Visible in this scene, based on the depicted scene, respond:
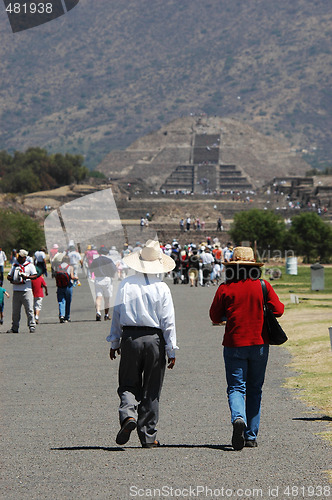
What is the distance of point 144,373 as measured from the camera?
8180 millimetres

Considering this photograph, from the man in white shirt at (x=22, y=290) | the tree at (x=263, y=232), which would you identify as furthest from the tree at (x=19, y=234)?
the man in white shirt at (x=22, y=290)

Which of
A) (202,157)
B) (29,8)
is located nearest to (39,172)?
(202,157)

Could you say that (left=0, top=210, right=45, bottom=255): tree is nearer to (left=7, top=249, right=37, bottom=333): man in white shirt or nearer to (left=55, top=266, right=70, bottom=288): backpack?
(left=55, top=266, right=70, bottom=288): backpack

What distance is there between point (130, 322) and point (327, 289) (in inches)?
903

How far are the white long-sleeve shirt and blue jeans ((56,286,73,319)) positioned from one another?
10.7m

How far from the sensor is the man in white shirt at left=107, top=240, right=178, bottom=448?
26.6 feet

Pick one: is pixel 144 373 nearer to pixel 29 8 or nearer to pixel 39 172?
pixel 29 8

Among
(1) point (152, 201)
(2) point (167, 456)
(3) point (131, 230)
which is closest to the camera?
(2) point (167, 456)

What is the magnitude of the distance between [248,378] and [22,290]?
1002cm

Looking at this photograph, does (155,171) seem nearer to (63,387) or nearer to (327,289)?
(327,289)

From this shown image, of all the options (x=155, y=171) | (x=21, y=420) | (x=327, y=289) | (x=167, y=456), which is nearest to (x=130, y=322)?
(x=167, y=456)

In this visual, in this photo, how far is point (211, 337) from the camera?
1650 centimetres

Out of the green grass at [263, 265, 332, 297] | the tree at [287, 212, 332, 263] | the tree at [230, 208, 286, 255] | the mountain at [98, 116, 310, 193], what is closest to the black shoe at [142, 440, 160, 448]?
the green grass at [263, 265, 332, 297]

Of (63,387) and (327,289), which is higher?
(63,387)
